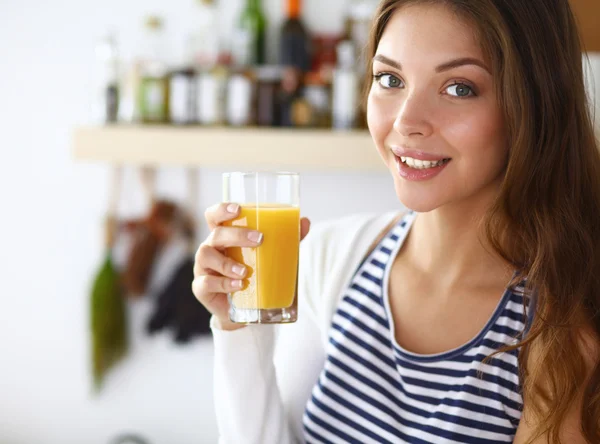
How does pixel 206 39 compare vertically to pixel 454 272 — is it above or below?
above

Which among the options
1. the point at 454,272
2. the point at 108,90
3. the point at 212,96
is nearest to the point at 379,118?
the point at 454,272

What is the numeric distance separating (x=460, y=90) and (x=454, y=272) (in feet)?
1.10

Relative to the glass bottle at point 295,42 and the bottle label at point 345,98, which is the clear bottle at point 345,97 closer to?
the bottle label at point 345,98

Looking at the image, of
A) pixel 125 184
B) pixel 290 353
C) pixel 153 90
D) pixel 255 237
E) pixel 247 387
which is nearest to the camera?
pixel 255 237

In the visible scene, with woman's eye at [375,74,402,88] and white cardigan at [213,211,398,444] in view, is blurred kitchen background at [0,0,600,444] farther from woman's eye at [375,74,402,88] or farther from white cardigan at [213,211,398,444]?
woman's eye at [375,74,402,88]

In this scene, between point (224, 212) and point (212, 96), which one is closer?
point (224, 212)

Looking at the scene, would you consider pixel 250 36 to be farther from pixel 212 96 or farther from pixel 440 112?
pixel 440 112

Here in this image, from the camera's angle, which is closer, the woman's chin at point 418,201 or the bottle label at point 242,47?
the woman's chin at point 418,201

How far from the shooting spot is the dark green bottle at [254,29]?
2.24 metres

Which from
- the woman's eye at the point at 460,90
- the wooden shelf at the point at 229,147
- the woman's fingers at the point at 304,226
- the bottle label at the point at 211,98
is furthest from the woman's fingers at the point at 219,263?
the bottle label at the point at 211,98

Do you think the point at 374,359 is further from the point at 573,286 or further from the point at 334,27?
the point at 334,27

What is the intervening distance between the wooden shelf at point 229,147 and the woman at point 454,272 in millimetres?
688

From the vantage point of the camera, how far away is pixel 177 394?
2443 mm

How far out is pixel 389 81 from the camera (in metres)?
1.13
